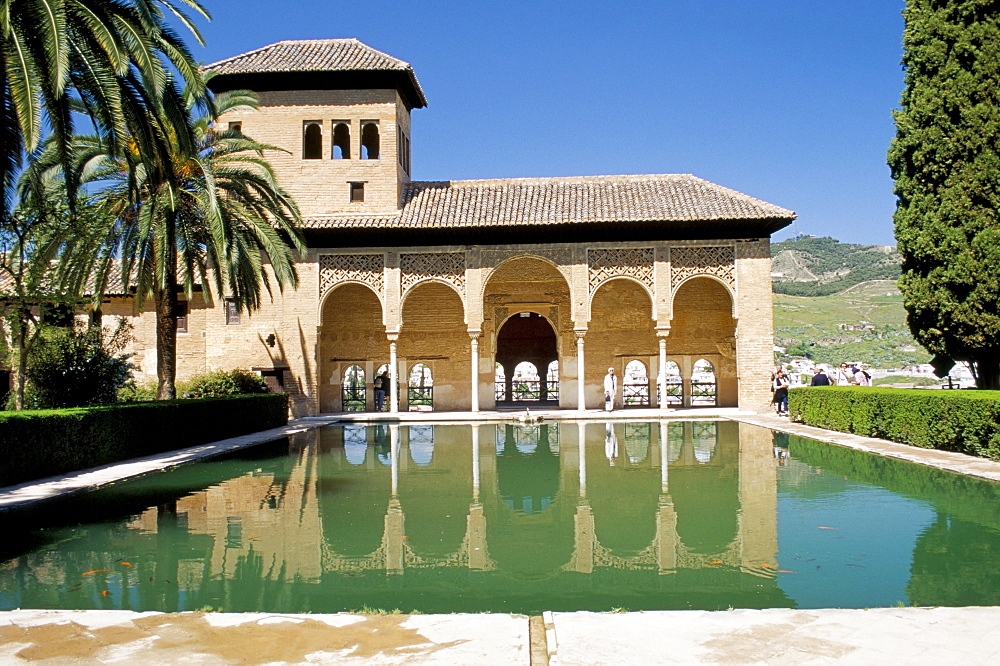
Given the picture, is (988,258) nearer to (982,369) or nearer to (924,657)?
(982,369)

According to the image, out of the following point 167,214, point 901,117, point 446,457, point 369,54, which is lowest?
point 446,457

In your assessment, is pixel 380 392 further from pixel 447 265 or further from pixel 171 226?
pixel 171 226

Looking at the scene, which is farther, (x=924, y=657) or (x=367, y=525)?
(x=367, y=525)

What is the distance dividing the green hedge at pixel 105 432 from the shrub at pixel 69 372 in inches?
93.1

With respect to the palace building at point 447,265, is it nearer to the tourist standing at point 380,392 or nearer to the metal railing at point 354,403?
the tourist standing at point 380,392

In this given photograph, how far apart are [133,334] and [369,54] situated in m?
11.0

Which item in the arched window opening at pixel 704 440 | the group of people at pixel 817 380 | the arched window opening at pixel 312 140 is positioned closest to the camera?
the arched window opening at pixel 704 440

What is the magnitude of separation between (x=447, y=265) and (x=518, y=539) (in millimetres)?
16448

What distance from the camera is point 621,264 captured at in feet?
71.6

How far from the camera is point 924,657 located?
332 centimetres

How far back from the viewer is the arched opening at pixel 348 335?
81.9ft

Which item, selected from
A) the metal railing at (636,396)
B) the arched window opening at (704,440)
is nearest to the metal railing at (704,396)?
the metal railing at (636,396)

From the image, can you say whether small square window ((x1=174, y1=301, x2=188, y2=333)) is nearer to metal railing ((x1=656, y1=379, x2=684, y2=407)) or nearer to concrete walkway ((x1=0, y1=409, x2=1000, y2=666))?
metal railing ((x1=656, y1=379, x2=684, y2=407))

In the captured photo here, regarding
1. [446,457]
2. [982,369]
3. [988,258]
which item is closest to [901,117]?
[988,258]
